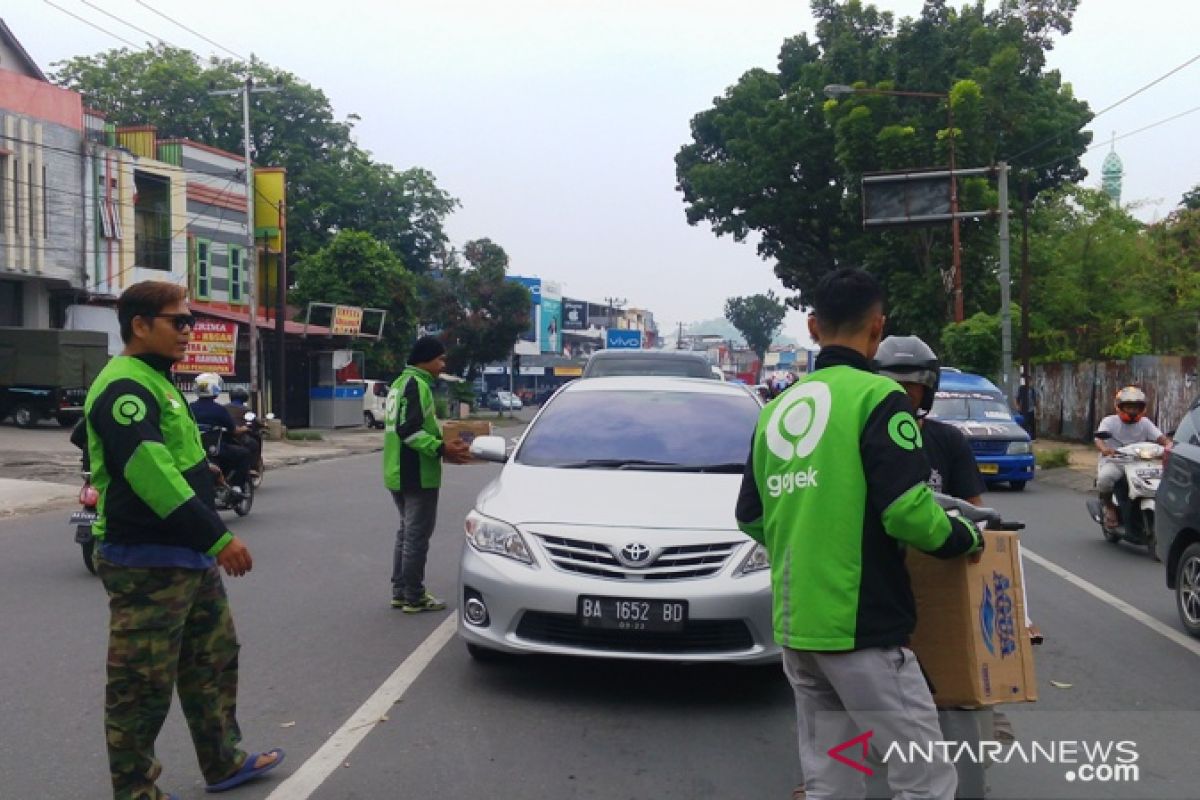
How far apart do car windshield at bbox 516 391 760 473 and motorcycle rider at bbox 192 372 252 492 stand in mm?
6286

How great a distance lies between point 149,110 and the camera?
52.0 meters

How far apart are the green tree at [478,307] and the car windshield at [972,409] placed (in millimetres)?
37873

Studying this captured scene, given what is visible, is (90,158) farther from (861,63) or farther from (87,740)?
(87,740)

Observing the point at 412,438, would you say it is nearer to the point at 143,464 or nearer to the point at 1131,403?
the point at 143,464

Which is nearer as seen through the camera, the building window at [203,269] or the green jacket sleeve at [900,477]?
the green jacket sleeve at [900,477]

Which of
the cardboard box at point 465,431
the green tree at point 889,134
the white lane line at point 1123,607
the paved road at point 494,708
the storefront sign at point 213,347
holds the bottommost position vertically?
the white lane line at point 1123,607

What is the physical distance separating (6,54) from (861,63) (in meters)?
23.8

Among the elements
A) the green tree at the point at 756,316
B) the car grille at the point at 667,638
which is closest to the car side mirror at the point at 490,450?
the car grille at the point at 667,638

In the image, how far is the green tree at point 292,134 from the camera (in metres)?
52.1

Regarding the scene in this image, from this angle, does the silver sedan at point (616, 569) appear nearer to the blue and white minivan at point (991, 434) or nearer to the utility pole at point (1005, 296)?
the blue and white minivan at point (991, 434)

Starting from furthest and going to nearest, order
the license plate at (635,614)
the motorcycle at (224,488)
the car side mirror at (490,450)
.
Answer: the motorcycle at (224,488)
the car side mirror at (490,450)
the license plate at (635,614)

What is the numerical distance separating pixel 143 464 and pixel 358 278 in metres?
41.2

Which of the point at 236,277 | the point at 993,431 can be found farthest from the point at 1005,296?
the point at 236,277

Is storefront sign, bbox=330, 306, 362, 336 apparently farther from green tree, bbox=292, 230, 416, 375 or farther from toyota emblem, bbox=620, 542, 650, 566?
toyota emblem, bbox=620, 542, 650, 566
